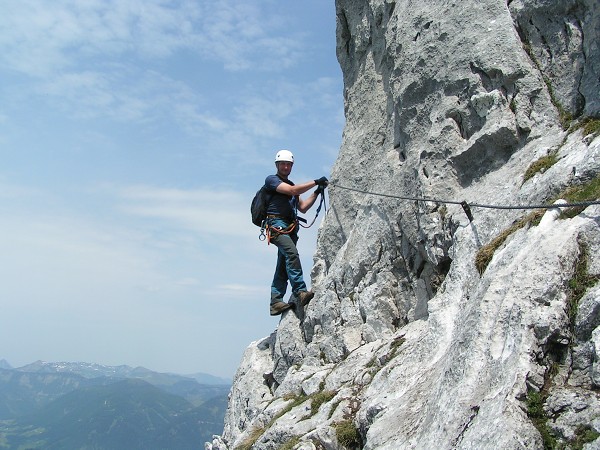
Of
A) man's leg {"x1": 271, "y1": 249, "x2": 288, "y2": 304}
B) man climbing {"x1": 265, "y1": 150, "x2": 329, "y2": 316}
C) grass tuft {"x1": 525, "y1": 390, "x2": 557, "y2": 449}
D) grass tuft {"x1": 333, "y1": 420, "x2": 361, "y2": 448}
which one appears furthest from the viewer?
man's leg {"x1": 271, "y1": 249, "x2": 288, "y2": 304}

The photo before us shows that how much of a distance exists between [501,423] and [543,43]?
33.6 ft

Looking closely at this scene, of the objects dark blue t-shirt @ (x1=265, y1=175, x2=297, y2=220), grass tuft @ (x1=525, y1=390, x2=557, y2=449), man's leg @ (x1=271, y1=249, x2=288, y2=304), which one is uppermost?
dark blue t-shirt @ (x1=265, y1=175, x2=297, y2=220)

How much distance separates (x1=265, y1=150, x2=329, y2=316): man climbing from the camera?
1970 centimetres

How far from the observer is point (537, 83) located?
13602mm

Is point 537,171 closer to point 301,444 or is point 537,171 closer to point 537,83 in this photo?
point 537,83

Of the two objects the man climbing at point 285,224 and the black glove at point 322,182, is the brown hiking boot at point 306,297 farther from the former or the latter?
the black glove at point 322,182

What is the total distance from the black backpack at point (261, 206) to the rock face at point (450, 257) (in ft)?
8.29

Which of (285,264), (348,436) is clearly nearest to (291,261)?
(285,264)

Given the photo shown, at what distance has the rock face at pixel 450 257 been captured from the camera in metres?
7.68

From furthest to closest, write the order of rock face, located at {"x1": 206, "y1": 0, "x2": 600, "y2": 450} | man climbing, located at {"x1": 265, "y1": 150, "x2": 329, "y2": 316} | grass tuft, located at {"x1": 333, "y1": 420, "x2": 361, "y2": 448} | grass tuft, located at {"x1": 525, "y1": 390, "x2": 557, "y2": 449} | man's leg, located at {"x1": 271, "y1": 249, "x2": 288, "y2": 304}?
man's leg, located at {"x1": 271, "y1": 249, "x2": 288, "y2": 304} → man climbing, located at {"x1": 265, "y1": 150, "x2": 329, "y2": 316} → grass tuft, located at {"x1": 333, "y1": 420, "x2": 361, "y2": 448} → rock face, located at {"x1": 206, "y1": 0, "x2": 600, "y2": 450} → grass tuft, located at {"x1": 525, "y1": 390, "x2": 557, "y2": 449}

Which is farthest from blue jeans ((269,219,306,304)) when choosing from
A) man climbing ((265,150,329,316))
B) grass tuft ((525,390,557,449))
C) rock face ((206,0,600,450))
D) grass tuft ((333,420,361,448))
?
grass tuft ((525,390,557,449))

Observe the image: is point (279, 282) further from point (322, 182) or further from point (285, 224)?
point (322, 182)

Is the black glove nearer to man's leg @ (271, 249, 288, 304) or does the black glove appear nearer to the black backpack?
the black backpack

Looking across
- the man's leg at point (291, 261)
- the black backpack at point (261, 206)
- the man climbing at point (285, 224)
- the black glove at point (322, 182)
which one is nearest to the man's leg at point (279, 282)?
the man climbing at point (285, 224)
